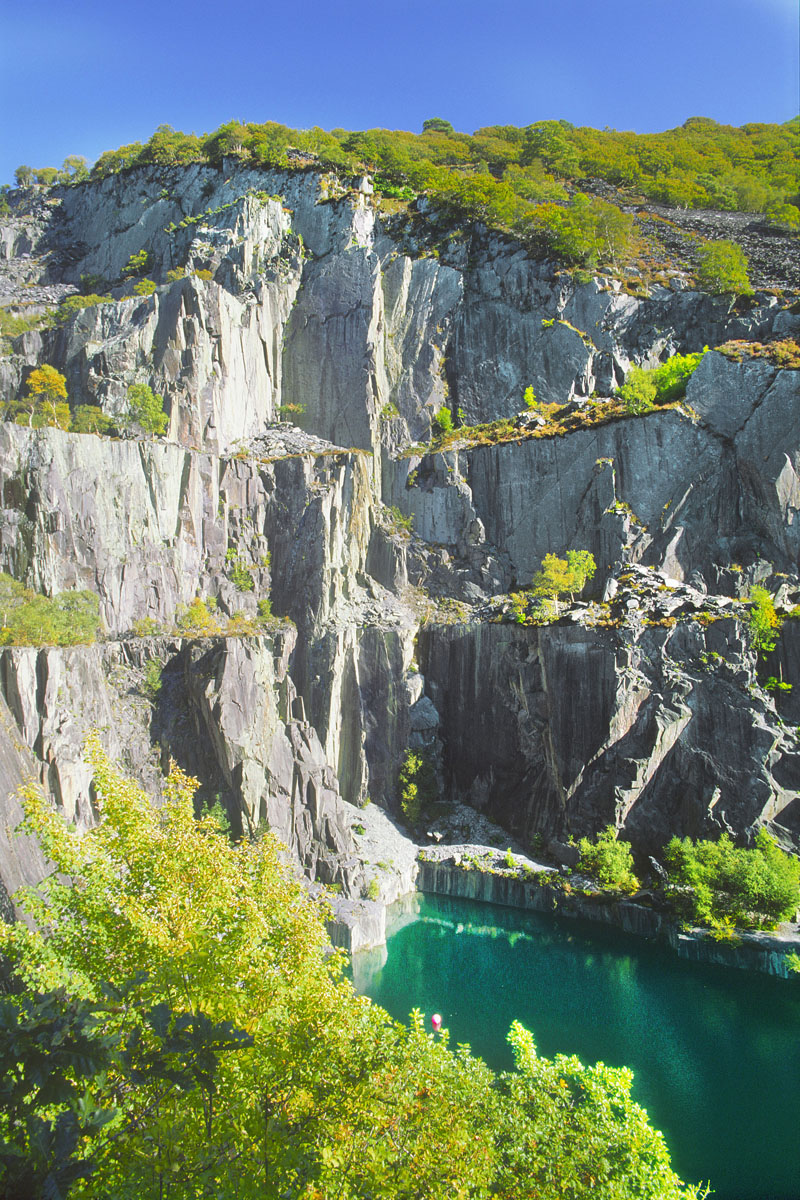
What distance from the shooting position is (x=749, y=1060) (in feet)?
60.3

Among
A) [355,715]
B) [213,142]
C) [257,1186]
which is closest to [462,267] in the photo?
[213,142]

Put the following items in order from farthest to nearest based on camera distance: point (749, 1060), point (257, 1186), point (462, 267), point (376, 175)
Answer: point (376, 175), point (462, 267), point (749, 1060), point (257, 1186)

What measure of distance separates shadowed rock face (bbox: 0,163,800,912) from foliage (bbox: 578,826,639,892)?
1646 mm

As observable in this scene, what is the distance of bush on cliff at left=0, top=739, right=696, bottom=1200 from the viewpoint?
5426 millimetres

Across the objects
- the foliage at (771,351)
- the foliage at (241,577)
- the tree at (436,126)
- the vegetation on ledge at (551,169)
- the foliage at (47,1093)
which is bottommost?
the foliage at (47,1093)

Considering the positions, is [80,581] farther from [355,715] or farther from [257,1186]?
[257,1186]

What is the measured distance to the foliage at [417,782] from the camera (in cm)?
3394

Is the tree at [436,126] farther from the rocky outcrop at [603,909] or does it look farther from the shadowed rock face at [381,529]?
the rocky outcrop at [603,909]

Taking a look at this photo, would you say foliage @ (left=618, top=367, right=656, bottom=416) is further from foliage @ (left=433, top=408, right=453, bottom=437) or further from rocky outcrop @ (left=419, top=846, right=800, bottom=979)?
rocky outcrop @ (left=419, top=846, right=800, bottom=979)

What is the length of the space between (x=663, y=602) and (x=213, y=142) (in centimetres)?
5352

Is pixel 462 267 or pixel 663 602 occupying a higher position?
pixel 462 267

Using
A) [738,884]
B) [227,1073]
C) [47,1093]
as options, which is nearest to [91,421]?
[227,1073]

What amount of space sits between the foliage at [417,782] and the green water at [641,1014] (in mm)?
6564

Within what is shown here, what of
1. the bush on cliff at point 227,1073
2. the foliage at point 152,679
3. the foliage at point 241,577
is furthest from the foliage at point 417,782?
the bush on cliff at point 227,1073
